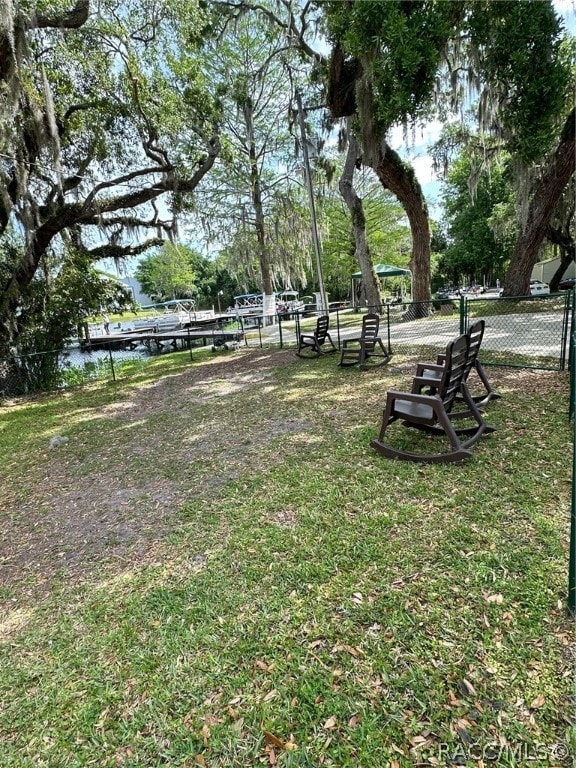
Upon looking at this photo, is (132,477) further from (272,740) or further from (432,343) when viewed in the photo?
(432,343)

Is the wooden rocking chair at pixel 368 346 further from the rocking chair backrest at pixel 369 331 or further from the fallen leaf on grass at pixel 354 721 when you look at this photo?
the fallen leaf on grass at pixel 354 721

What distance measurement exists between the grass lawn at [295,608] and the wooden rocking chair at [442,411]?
14 centimetres

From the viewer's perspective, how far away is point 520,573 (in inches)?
80.5

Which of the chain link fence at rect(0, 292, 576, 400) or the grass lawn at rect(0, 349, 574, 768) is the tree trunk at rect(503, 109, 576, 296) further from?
the grass lawn at rect(0, 349, 574, 768)

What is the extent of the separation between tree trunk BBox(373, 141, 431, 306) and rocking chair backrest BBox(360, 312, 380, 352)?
4310 mm

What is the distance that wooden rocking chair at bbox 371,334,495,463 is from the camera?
319 centimetres

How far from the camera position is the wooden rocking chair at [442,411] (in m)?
3.19

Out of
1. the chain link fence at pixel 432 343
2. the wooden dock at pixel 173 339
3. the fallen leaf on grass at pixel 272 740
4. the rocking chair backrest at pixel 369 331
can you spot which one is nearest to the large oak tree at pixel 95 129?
the chain link fence at pixel 432 343

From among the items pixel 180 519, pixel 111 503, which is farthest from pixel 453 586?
pixel 111 503

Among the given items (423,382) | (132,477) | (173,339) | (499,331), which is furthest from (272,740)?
(173,339)

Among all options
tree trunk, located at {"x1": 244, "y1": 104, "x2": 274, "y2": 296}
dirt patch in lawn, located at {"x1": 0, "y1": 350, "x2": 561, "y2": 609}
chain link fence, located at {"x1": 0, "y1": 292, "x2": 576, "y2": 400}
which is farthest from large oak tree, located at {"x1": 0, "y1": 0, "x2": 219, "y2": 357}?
tree trunk, located at {"x1": 244, "y1": 104, "x2": 274, "y2": 296}

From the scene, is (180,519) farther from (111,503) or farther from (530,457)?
(530,457)

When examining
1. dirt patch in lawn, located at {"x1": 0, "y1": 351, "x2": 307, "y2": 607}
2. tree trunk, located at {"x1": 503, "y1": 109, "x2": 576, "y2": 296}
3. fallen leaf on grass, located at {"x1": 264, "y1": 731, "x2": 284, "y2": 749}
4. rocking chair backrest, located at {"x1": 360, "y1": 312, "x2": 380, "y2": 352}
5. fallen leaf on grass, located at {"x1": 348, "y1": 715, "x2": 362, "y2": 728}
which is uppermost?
tree trunk, located at {"x1": 503, "y1": 109, "x2": 576, "y2": 296}

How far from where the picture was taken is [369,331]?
7566mm
